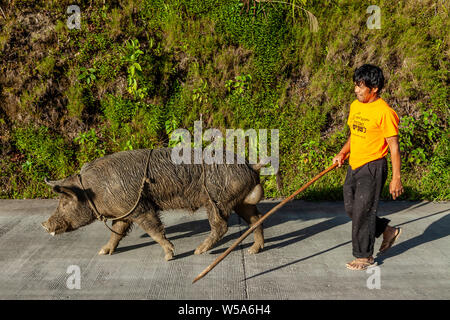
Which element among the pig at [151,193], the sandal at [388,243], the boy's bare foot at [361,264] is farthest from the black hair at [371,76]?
the boy's bare foot at [361,264]

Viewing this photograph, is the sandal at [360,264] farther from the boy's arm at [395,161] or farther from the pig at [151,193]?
the pig at [151,193]

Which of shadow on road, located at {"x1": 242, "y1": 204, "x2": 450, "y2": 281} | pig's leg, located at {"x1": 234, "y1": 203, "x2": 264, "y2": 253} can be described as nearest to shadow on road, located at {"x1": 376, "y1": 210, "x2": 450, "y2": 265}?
shadow on road, located at {"x1": 242, "y1": 204, "x2": 450, "y2": 281}

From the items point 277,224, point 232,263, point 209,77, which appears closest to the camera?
point 232,263

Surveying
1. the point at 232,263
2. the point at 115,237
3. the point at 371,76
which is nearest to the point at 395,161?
the point at 371,76

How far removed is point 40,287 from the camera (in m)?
3.61

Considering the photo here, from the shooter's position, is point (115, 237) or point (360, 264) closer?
point (360, 264)

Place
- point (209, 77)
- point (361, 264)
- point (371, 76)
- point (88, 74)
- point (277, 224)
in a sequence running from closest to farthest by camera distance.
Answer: point (371, 76), point (361, 264), point (277, 224), point (88, 74), point (209, 77)

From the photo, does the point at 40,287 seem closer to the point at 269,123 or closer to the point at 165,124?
the point at 165,124

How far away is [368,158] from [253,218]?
138cm

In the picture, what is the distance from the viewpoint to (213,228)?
4250mm

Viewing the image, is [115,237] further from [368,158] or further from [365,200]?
[368,158]

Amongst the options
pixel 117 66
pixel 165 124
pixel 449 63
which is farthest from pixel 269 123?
pixel 449 63

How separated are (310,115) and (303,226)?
2329 mm

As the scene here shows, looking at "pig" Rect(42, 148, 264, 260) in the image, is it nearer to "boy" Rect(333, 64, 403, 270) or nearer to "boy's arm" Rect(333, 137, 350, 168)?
"boy's arm" Rect(333, 137, 350, 168)
